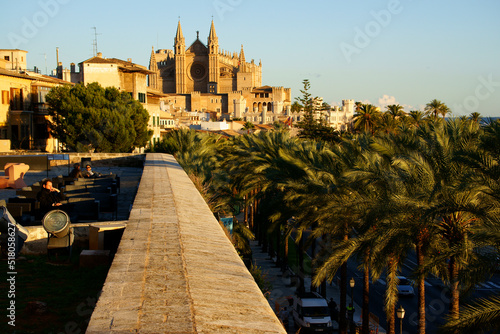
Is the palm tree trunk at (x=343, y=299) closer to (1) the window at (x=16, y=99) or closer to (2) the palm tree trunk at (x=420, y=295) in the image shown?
(2) the palm tree trunk at (x=420, y=295)

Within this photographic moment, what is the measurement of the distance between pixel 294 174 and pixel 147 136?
26.6m

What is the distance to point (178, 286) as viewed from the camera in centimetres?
393

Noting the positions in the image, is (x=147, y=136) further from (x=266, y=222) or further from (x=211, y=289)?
(x=211, y=289)

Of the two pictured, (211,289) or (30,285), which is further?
(30,285)

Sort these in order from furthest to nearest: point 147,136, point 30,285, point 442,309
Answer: point 147,136 → point 442,309 → point 30,285

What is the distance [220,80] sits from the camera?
140250 millimetres

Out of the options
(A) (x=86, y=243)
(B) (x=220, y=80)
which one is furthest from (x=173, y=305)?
(B) (x=220, y=80)

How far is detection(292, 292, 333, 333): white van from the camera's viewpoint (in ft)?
60.6

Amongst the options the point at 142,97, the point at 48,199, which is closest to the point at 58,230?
the point at 48,199

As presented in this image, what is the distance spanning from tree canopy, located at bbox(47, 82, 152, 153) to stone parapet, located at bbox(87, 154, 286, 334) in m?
31.6

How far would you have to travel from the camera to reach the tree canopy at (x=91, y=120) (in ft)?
121

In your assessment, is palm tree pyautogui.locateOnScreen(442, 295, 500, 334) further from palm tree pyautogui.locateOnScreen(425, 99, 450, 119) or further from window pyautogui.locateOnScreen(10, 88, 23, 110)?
palm tree pyautogui.locateOnScreen(425, 99, 450, 119)

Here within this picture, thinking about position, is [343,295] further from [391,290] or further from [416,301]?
[416,301]

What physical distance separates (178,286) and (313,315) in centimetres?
1568
